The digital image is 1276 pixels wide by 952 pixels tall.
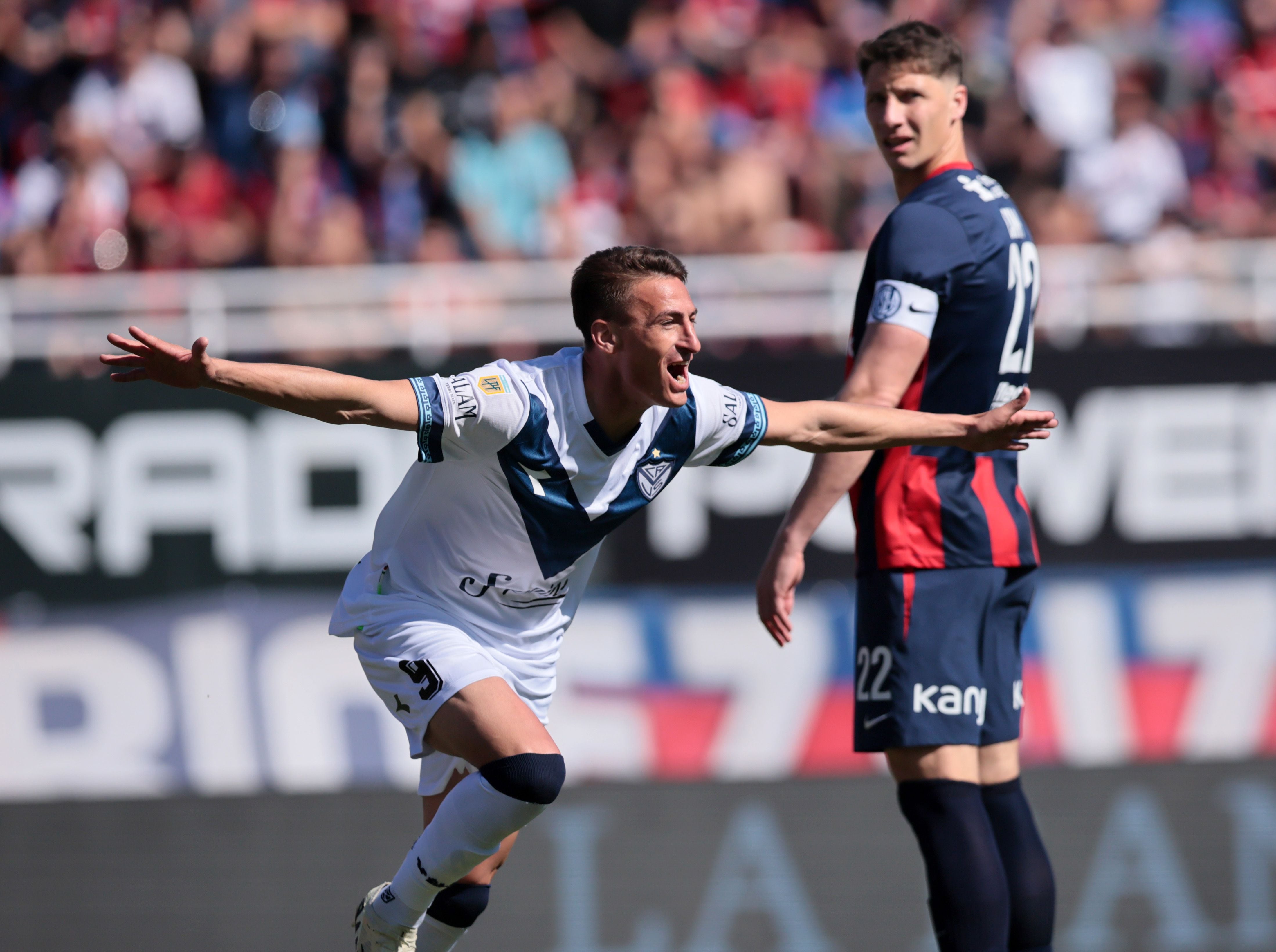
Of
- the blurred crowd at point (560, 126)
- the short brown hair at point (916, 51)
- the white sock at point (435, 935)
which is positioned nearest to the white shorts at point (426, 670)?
the white sock at point (435, 935)

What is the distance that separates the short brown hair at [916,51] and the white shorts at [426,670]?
7.04ft

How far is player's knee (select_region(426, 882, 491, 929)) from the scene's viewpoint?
500 cm

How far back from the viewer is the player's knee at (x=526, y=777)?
4.39m

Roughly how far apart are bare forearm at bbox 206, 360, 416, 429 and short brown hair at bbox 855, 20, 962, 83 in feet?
6.04

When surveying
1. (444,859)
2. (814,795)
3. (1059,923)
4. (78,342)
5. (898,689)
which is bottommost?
(1059,923)

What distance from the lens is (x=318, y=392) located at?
3.98m

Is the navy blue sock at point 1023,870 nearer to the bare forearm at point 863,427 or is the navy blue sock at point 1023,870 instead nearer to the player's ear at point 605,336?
the bare forearm at point 863,427

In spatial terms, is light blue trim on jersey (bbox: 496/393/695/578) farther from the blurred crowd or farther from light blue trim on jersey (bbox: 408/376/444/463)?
the blurred crowd

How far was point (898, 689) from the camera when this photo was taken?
460cm

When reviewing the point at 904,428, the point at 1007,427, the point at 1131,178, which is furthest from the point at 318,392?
the point at 1131,178

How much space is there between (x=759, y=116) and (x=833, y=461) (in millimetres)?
6281

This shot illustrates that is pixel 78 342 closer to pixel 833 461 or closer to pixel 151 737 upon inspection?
pixel 151 737

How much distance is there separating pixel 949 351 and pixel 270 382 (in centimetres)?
203

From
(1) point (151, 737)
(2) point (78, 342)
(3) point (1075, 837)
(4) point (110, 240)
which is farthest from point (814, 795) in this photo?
(4) point (110, 240)
